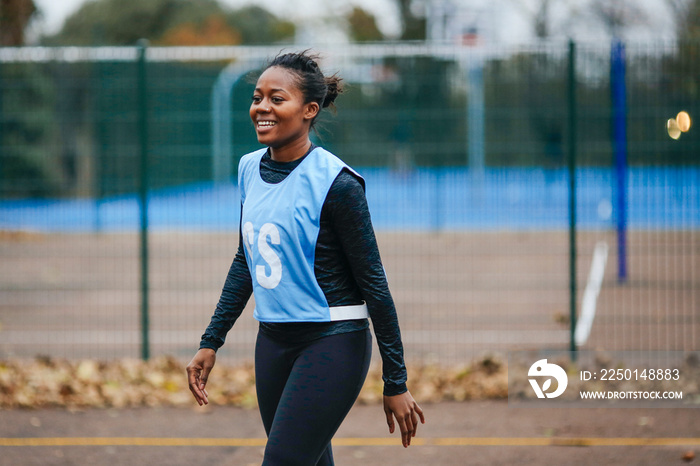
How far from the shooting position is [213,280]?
854 centimetres

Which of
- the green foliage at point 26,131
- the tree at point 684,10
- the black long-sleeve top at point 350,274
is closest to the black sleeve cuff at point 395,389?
the black long-sleeve top at point 350,274

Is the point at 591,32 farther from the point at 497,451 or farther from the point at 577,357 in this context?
the point at 497,451

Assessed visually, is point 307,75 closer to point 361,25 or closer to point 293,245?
point 293,245

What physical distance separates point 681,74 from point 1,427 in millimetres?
5875

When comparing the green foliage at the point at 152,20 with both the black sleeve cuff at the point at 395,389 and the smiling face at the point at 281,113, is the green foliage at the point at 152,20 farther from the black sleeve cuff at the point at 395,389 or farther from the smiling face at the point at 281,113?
the black sleeve cuff at the point at 395,389

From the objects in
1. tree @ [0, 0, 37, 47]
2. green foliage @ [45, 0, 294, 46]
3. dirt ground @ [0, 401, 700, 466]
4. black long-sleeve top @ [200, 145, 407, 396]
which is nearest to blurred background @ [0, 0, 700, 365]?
dirt ground @ [0, 401, 700, 466]

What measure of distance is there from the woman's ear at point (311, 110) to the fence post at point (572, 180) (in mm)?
4461

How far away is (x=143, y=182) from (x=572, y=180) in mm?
3675

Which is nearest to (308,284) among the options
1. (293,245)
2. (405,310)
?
(293,245)

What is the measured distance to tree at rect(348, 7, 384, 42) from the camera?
45.6 metres

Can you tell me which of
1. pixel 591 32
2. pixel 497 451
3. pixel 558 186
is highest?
pixel 591 32

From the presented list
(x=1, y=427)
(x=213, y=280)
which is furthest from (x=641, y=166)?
(x=1, y=427)

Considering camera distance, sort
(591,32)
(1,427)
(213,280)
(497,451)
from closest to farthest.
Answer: (497,451), (1,427), (213,280), (591,32)

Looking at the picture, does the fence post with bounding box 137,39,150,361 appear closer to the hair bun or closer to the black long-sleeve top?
the hair bun
